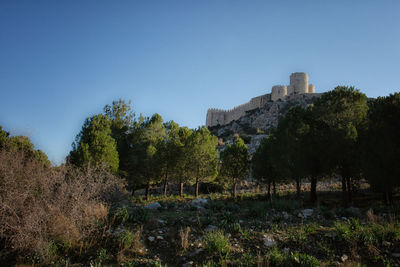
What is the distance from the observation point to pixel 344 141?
15.5m

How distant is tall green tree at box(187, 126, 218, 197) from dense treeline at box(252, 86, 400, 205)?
19.6ft

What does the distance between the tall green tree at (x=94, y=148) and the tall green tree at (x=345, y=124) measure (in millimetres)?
15602

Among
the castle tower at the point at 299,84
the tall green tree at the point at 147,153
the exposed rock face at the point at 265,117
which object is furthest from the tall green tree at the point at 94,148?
the castle tower at the point at 299,84

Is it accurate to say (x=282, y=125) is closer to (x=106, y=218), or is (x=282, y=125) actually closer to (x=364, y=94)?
(x=364, y=94)

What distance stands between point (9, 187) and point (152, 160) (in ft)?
47.9

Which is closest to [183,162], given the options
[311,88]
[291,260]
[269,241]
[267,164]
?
[267,164]

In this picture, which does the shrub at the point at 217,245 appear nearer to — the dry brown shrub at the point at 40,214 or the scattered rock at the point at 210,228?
the scattered rock at the point at 210,228

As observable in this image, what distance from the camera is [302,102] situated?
7288 cm

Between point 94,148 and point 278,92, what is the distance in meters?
76.9

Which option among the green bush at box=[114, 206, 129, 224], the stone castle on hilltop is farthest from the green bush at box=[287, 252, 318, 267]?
the stone castle on hilltop

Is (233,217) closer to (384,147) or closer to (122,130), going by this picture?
(384,147)

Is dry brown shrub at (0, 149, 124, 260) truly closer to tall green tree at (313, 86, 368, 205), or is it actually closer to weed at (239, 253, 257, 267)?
weed at (239, 253, 257, 267)

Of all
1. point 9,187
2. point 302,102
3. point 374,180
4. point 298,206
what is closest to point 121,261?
point 9,187

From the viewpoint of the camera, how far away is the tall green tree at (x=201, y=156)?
23125 millimetres
